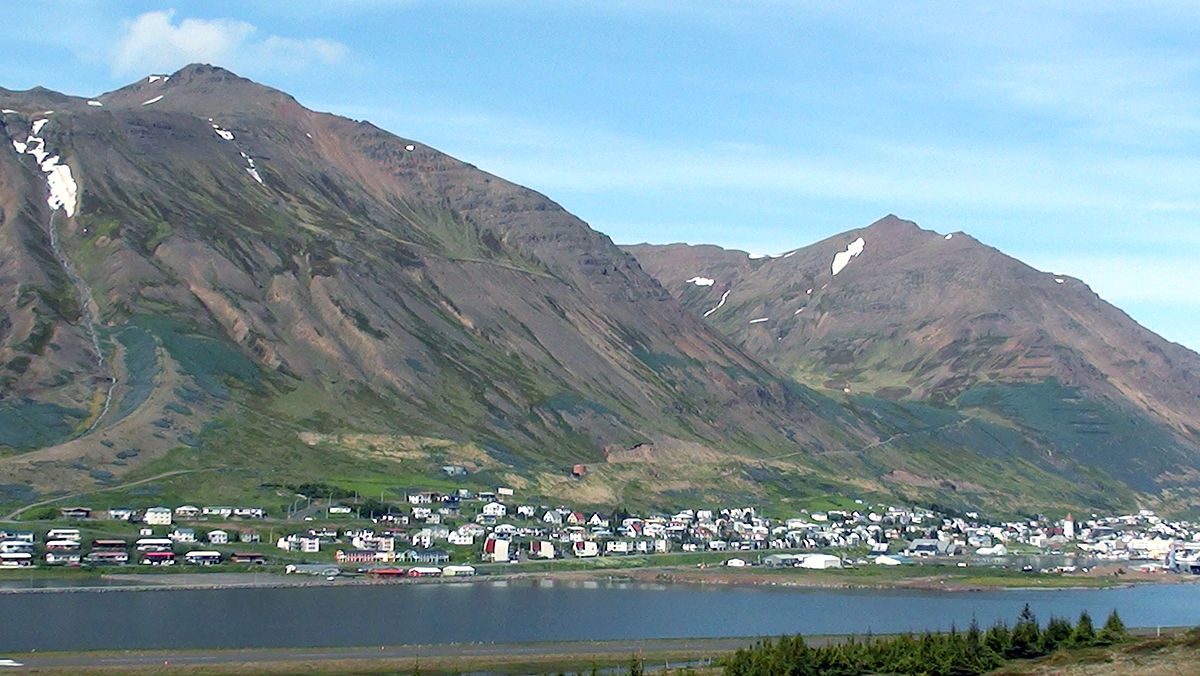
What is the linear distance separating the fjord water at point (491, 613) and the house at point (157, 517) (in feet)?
86.3

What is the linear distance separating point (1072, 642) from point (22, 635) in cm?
6507

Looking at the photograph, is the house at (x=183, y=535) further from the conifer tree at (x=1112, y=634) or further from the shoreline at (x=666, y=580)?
the conifer tree at (x=1112, y=634)

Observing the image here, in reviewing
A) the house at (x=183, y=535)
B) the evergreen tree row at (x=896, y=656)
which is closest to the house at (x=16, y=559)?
the house at (x=183, y=535)

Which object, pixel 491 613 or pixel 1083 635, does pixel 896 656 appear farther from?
pixel 491 613

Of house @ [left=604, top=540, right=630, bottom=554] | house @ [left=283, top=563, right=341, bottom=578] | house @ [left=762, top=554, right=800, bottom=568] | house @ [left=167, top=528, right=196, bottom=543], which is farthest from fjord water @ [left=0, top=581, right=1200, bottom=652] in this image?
house @ [left=604, top=540, right=630, bottom=554]

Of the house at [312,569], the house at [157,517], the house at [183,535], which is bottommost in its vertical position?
the house at [312,569]

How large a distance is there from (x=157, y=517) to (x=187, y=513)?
5288mm

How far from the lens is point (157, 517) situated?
160875 millimetres

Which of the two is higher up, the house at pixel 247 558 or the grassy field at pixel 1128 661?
the house at pixel 247 558

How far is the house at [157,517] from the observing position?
525 feet

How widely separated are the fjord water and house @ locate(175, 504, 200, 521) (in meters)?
28.5

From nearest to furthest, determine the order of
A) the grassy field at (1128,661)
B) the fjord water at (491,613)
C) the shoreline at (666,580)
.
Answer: the grassy field at (1128,661), the fjord water at (491,613), the shoreline at (666,580)

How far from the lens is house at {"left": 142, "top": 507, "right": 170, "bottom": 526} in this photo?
160000 millimetres

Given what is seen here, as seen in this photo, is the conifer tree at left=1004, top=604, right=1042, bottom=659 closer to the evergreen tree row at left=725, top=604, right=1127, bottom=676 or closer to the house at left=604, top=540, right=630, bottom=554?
the evergreen tree row at left=725, top=604, right=1127, bottom=676
